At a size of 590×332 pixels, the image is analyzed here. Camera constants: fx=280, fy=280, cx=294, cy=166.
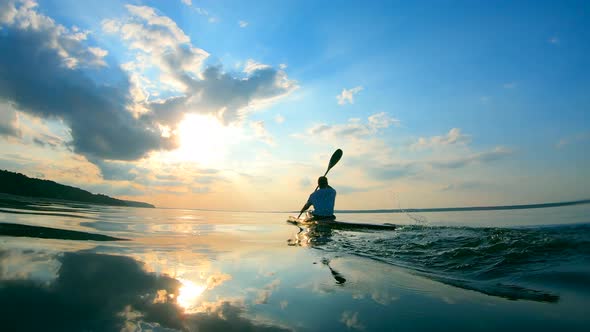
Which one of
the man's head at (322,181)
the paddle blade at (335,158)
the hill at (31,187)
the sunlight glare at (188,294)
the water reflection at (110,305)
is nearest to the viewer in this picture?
the water reflection at (110,305)

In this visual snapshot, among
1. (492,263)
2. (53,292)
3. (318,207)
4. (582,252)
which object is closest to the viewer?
(53,292)

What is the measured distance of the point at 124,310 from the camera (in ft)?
6.79

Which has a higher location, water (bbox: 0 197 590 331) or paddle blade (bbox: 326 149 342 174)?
paddle blade (bbox: 326 149 342 174)

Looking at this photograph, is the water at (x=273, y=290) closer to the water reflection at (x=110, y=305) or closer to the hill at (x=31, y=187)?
the water reflection at (x=110, y=305)

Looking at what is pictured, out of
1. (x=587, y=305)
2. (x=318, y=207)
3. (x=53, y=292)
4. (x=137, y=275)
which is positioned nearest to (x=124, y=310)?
(x=53, y=292)

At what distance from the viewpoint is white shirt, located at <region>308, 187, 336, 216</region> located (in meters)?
12.9

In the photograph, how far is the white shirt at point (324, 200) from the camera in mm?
12852

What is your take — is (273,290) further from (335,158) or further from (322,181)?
(335,158)

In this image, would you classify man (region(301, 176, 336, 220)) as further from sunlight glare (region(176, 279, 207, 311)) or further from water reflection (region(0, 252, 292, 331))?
sunlight glare (region(176, 279, 207, 311))

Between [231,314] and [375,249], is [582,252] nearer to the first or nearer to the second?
[375,249]

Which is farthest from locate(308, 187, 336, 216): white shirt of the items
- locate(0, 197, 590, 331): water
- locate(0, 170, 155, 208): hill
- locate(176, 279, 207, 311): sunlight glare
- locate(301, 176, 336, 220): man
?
locate(0, 170, 155, 208): hill

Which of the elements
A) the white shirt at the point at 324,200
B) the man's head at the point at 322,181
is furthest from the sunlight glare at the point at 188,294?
the man's head at the point at 322,181

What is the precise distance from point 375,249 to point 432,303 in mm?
3833

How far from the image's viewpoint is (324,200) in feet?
42.3
